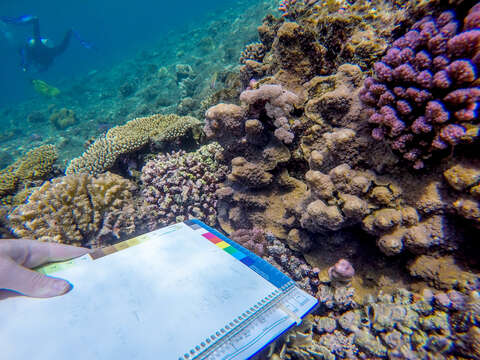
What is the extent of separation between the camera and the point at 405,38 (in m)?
1.98

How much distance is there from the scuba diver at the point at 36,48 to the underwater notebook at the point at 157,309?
1000 inches

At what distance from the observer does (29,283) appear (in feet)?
5.42

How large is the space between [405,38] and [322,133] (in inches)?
41.8

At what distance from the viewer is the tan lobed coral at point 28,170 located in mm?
5320

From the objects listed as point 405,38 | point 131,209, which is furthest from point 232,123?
point 131,209

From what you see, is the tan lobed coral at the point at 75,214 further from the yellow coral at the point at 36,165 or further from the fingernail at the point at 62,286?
the yellow coral at the point at 36,165

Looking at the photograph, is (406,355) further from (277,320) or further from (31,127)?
(31,127)

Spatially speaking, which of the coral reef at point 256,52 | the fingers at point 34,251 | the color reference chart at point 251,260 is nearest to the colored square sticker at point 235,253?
the color reference chart at point 251,260

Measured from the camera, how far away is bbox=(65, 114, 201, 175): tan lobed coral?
15.2 ft

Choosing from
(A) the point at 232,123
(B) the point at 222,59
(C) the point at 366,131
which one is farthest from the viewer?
(B) the point at 222,59

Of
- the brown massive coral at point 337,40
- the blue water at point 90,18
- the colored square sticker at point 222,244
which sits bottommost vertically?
the colored square sticker at point 222,244

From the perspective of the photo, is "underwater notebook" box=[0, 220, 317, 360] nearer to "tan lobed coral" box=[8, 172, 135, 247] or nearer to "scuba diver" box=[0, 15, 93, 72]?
"tan lobed coral" box=[8, 172, 135, 247]

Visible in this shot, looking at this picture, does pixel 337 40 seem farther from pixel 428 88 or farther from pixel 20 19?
pixel 20 19

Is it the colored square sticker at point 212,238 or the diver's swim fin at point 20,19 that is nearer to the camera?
the colored square sticker at point 212,238
